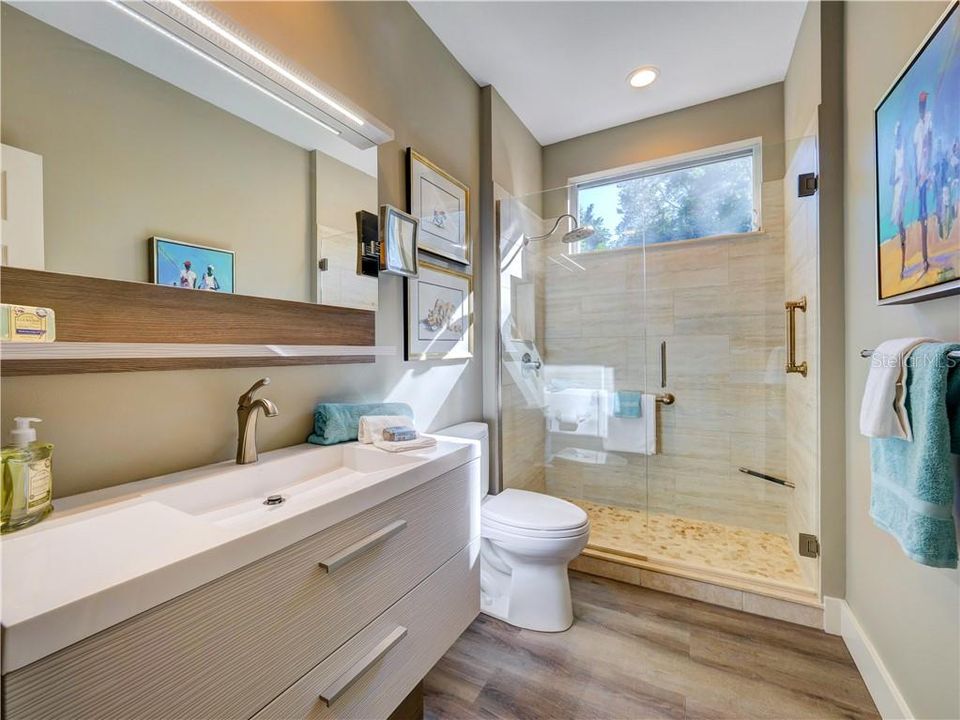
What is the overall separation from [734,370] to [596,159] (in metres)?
1.68

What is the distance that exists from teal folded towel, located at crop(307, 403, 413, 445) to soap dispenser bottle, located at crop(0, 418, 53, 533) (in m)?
0.63

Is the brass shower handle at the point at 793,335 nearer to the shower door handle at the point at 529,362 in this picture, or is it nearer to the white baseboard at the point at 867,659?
the white baseboard at the point at 867,659

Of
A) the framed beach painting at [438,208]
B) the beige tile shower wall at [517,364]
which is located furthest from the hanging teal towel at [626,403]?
the framed beach painting at [438,208]

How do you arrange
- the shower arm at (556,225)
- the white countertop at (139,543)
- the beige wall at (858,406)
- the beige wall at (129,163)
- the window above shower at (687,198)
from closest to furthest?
the white countertop at (139,543), the beige wall at (129,163), the beige wall at (858,406), the window above shower at (687,198), the shower arm at (556,225)

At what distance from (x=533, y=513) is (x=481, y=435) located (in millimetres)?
468

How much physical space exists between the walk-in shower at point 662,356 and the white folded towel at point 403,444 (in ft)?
3.70

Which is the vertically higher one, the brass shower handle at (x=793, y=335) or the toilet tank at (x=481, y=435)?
the brass shower handle at (x=793, y=335)

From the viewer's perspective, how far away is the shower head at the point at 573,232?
267cm

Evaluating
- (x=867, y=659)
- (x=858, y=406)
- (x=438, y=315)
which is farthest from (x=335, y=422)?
(x=867, y=659)

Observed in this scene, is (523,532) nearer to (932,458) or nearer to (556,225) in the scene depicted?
(932,458)

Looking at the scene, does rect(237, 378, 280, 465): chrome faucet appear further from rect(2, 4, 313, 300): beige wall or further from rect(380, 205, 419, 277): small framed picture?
rect(380, 205, 419, 277): small framed picture

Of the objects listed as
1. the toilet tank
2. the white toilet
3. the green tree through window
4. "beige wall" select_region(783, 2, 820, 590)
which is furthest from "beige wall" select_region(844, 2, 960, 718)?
the toilet tank

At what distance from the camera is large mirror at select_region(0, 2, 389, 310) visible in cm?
79

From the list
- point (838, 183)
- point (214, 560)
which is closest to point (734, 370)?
point (838, 183)
